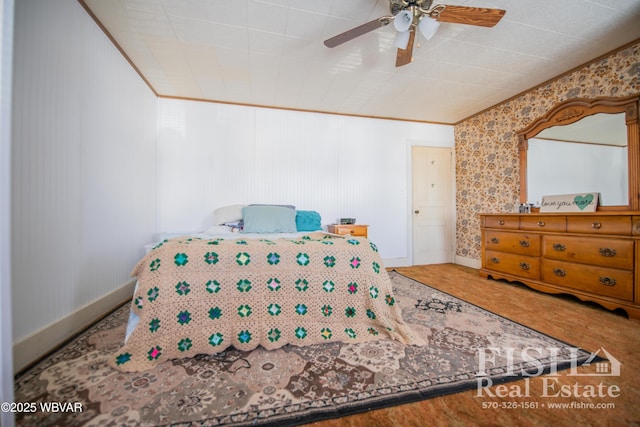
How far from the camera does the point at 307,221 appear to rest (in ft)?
10.7

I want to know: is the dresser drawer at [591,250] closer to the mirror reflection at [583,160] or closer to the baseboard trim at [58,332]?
the mirror reflection at [583,160]

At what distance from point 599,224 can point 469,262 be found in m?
1.87

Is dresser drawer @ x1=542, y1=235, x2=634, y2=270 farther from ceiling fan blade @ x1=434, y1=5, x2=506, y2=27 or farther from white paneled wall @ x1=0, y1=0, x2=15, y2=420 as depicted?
white paneled wall @ x1=0, y1=0, x2=15, y2=420

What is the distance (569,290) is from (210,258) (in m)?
Result: 3.33

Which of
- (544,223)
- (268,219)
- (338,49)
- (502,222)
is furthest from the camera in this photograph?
(502,222)

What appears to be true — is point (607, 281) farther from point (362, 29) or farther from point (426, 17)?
point (362, 29)

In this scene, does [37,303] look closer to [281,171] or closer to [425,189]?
[281,171]

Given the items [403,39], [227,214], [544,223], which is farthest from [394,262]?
[403,39]

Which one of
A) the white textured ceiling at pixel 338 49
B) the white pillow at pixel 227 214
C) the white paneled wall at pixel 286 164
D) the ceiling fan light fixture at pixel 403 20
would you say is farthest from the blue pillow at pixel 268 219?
the ceiling fan light fixture at pixel 403 20

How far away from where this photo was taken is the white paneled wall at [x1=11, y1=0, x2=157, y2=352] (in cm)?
134

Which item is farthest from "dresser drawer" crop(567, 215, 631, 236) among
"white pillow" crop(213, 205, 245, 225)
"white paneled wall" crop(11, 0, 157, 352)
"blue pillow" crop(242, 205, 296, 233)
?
"white paneled wall" crop(11, 0, 157, 352)

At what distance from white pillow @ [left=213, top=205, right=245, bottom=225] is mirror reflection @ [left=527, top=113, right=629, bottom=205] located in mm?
3859

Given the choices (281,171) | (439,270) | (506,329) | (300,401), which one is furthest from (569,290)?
(281,171)

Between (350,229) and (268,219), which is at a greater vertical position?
(268,219)
